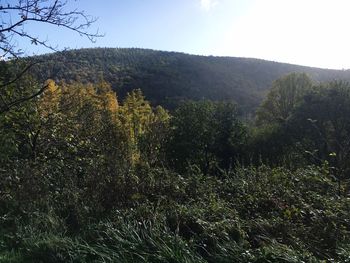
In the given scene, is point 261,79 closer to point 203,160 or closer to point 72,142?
point 203,160

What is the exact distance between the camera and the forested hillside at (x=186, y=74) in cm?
8206

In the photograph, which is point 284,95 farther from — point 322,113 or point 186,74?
point 186,74

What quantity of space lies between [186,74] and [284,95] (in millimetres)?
53255

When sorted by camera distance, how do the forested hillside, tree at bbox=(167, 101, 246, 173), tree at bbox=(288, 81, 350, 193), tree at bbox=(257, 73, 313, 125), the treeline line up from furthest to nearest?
the forested hillside
tree at bbox=(257, 73, 313, 125)
tree at bbox=(167, 101, 246, 173)
tree at bbox=(288, 81, 350, 193)
the treeline

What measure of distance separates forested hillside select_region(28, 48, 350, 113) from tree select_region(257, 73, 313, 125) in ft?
83.7

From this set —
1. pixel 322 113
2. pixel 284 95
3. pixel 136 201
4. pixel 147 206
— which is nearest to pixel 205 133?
pixel 322 113

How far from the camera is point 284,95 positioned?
45719 millimetres

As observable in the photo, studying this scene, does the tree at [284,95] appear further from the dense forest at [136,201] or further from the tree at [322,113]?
the dense forest at [136,201]

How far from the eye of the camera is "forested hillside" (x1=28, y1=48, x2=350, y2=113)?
3231 inches

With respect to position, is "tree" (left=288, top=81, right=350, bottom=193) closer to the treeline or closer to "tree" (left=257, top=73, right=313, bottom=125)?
"tree" (left=257, top=73, right=313, bottom=125)

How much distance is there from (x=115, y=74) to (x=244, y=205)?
86.2 meters

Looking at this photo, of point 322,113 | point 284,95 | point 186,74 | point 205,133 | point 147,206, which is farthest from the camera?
point 186,74

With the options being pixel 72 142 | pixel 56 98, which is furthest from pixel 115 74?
pixel 72 142

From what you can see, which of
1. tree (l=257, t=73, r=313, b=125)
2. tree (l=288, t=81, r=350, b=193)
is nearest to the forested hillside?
tree (l=257, t=73, r=313, b=125)
